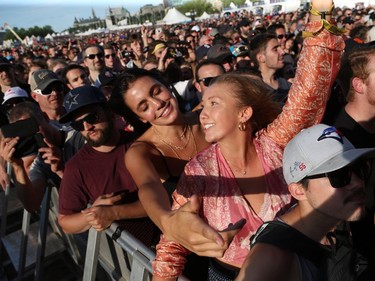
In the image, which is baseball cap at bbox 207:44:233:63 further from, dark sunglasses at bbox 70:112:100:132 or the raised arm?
the raised arm

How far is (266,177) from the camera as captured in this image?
1713 mm

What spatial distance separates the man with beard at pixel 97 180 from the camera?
6.96 ft

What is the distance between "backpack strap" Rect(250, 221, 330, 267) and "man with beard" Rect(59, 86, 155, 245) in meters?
1.10

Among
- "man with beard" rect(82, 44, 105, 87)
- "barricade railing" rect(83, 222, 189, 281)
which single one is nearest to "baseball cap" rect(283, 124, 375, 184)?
"barricade railing" rect(83, 222, 189, 281)

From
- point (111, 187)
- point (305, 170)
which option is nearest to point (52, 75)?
point (111, 187)

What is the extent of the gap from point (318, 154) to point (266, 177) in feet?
1.34

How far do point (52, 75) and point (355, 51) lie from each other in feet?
11.3

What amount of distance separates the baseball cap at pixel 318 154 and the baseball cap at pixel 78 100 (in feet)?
5.79

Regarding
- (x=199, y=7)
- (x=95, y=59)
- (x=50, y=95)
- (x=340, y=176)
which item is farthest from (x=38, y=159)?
(x=199, y=7)

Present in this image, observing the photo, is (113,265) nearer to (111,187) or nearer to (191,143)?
(111,187)

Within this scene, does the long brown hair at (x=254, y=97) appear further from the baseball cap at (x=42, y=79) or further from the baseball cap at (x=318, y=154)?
the baseball cap at (x=42, y=79)

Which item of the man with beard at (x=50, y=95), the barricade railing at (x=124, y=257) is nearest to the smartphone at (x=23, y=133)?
the barricade railing at (x=124, y=257)

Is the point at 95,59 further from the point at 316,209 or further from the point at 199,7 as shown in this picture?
the point at 199,7

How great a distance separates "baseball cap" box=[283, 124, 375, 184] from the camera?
1.31 m
